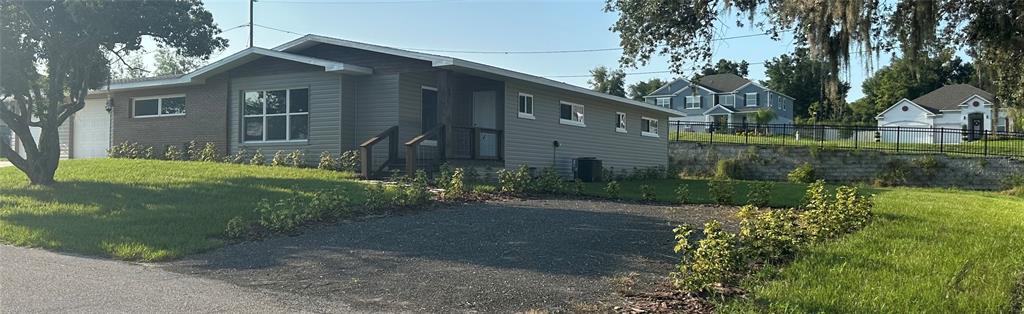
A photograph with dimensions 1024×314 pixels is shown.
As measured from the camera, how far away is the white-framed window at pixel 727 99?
59.9 m

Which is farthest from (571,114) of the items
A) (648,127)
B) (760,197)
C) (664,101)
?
(664,101)

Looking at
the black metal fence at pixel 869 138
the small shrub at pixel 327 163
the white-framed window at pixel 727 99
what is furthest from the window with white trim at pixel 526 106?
the white-framed window at pixel 727 99

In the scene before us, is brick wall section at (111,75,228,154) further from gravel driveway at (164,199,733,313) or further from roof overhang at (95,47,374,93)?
gravel driveway at (164,199,733,313)

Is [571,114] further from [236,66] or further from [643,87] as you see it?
[643,87]

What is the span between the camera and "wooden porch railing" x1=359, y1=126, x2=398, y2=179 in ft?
53.6

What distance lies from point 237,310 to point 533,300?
7.44 feet

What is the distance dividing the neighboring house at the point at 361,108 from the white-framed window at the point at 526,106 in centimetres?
3

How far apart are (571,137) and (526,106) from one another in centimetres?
267

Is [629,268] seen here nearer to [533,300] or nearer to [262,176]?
[533,300]

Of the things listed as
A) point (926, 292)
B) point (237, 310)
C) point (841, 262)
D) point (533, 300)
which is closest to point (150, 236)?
point (237, 310)

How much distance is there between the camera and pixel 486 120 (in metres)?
20.0

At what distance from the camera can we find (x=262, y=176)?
15828 mm

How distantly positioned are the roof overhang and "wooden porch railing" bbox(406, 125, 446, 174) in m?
2.27

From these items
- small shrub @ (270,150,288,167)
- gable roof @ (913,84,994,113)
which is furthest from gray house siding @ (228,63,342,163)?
gable roof @ (913,84,994,113)
